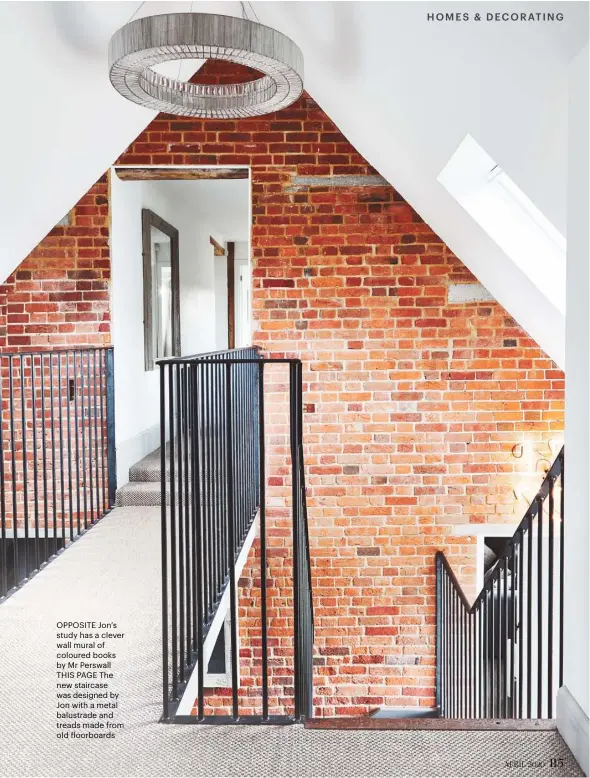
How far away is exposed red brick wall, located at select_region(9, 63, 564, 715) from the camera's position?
430 centimetres

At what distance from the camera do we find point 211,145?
4.30 meters

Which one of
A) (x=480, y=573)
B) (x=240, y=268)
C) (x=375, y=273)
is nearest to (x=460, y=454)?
(x=480, y=573)

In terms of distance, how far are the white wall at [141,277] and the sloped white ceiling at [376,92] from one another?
89 centimetres

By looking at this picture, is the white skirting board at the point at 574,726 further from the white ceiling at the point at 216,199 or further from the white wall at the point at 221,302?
the white wall at the point at 221,302

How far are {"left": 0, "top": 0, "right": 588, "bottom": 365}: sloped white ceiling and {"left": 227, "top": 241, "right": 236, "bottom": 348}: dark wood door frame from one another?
4.93 meters

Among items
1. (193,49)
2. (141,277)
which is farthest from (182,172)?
(193,49)

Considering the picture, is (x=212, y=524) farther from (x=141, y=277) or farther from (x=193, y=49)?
(x=141, y=277)

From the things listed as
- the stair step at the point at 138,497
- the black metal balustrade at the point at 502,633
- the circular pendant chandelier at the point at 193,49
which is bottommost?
the black metal balustrade at the point at 502,633

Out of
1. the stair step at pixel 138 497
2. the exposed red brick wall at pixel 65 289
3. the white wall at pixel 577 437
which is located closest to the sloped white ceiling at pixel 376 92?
the white wall at pixel 577 437

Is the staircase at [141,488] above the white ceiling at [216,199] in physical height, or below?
below

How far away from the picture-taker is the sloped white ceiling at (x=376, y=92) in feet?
6.82

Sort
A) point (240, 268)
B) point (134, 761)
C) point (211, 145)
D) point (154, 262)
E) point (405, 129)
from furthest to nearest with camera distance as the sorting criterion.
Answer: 1. point (240, 268)
2. point (154, 262)
3. point (211, 145)
4. point (405, 129)
5. point (134, 761)

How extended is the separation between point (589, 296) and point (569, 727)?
1.22 metres

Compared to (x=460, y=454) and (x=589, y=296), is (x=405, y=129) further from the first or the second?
(x=460, y=454)
